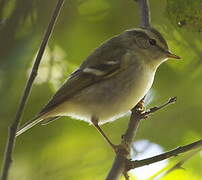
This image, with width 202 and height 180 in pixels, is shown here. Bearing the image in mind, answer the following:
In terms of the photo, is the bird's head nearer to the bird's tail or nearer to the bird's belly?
the bird's belly

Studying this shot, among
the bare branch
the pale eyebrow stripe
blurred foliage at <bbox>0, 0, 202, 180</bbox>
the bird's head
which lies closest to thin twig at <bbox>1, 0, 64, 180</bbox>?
blurred foliage at <bbox>0, 0, 202, 180</bbox>

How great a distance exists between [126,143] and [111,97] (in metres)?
0.57

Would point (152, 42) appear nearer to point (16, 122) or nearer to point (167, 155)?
point (167, 155)

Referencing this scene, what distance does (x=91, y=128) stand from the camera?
224cm

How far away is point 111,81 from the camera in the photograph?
256 centimetres

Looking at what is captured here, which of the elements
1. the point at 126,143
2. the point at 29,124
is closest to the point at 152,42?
the point at 126,143

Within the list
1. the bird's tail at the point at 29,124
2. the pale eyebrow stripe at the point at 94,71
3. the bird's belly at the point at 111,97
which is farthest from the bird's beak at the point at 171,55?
the bird's tail at the point at 29,124

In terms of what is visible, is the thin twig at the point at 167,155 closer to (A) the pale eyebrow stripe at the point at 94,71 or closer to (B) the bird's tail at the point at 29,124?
(B) the bird's tail at the point at 29,124

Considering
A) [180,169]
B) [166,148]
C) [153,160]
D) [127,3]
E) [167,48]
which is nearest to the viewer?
[153,160]

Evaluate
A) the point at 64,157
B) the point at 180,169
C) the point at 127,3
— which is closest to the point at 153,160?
the point at 180,169

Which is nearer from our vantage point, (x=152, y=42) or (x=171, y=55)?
(x=171, y=55)

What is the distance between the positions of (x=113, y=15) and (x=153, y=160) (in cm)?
69

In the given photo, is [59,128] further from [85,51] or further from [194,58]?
[194,58]

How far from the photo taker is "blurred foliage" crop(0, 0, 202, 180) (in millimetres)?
1843
